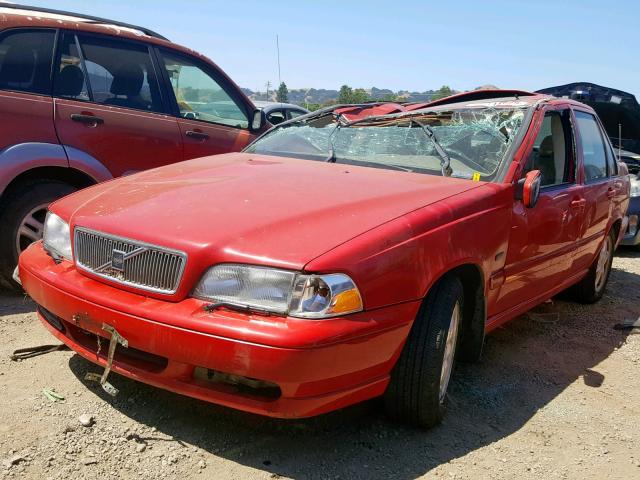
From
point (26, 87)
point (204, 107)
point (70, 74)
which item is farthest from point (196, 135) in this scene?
point (26, 87)

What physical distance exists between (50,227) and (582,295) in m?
4.29

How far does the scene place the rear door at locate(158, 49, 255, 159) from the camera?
16.7 ft

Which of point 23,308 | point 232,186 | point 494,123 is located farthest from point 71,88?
point 494,123

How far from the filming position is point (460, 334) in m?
3.25

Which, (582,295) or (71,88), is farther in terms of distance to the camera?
(582,295)

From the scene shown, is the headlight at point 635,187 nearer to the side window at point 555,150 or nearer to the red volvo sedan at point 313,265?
the side window at point 555,150

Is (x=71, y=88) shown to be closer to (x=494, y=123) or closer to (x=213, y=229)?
(x=213, y=229)

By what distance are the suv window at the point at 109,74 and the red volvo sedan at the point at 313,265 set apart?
143cm

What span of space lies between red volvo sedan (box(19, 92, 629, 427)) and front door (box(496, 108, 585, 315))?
2 centimetres

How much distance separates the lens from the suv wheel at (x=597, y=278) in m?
5.10

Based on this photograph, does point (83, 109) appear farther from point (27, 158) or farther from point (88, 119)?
point (27, 158)

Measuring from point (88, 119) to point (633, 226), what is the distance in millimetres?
6754

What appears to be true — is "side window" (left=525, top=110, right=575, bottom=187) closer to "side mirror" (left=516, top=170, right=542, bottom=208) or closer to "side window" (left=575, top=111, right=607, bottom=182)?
"side window" (left=575, top=111, right=607, bottom=182)

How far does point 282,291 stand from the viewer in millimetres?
2240
